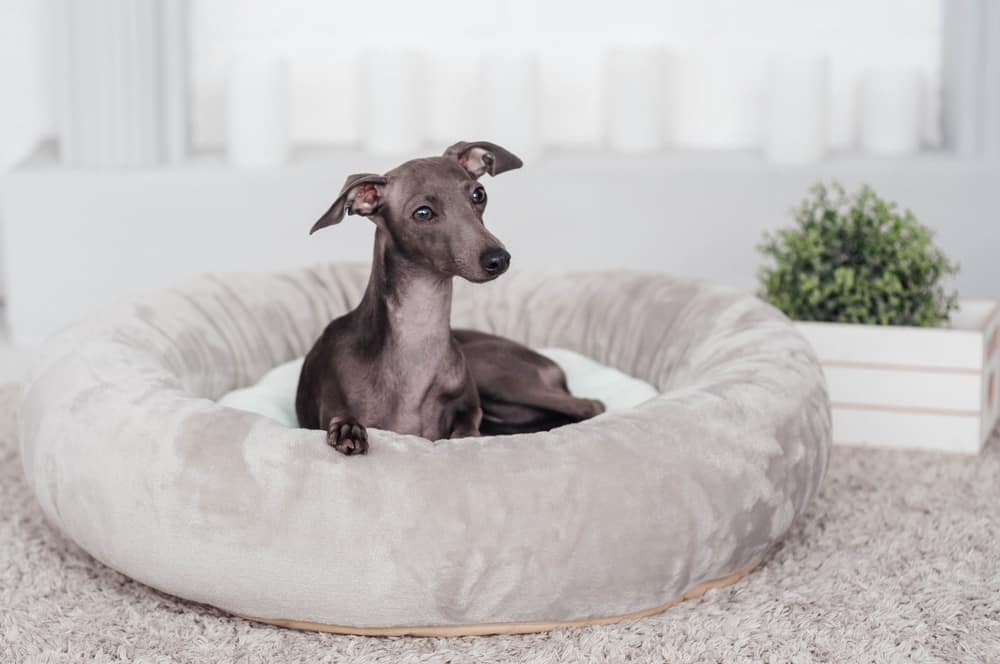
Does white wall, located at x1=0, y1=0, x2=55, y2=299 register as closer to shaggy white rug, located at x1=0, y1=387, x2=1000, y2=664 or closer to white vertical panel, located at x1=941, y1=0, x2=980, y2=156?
shaggy white rug, located at x1=0, y1=387, x2=1000, y2=664

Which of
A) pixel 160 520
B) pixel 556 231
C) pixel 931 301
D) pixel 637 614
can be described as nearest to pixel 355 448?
pixel 160 520

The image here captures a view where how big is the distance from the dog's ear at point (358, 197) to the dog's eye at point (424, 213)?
78 millimetres

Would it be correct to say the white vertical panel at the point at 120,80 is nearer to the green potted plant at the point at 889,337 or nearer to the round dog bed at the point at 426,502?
the round dog bed at the point at 426,502

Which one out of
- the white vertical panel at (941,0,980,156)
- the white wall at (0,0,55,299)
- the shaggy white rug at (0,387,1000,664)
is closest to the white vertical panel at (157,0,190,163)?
A: the white wall at (0,0,55,299)

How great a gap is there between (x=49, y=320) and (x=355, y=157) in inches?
36.0

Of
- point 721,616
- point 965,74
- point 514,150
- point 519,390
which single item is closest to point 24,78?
point 514,150

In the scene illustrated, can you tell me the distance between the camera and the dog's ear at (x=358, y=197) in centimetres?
191

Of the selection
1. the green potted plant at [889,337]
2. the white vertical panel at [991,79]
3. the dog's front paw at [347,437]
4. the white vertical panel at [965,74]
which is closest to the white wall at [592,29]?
the white vertical panel at [965,74]

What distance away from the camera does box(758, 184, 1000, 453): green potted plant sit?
274cm

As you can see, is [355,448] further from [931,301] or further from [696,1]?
[696,1]

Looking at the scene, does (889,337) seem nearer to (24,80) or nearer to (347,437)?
(347,437)

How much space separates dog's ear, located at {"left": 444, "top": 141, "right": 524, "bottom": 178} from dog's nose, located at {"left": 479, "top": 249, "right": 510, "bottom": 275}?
10.7 inches

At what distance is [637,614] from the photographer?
1.97 metres

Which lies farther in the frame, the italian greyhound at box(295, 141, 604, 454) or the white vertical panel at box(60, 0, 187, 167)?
the white vertical panel at box(60, 0, 187, 167)
